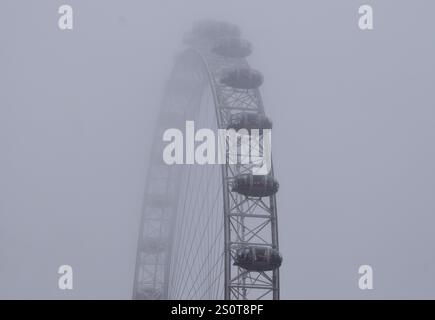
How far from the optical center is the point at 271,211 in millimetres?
35156

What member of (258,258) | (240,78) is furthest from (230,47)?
(258,258)

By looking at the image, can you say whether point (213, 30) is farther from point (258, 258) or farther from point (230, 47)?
point (258, 258)

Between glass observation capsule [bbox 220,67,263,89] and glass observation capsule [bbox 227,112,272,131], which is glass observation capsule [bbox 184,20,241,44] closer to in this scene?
glass observation capsule [bbox 220,67,263,89]

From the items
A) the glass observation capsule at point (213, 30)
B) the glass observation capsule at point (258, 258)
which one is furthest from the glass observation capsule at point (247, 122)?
the glass observation capsule at point (213, 30)

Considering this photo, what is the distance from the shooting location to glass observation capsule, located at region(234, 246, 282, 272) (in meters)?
32.5

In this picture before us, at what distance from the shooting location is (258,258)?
32.5m

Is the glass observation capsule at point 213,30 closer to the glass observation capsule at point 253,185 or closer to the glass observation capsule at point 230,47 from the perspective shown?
the glass observation capsule at point 230,47

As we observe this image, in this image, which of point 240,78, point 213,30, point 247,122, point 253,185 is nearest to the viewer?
point 253,185

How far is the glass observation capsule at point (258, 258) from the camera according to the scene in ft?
107
